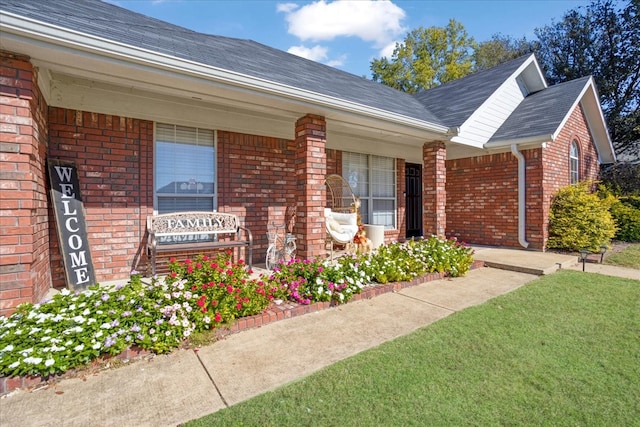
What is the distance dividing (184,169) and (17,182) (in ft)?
7.89

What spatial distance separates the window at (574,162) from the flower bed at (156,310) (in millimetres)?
8400

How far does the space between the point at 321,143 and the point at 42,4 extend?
3748 mm

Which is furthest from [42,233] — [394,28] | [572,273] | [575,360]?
[394,28]

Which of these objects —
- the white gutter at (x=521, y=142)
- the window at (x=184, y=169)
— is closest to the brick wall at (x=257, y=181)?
the window at (x=184, y=169)

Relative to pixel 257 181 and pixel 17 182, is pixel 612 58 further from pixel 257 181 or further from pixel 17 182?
pixel 17 182

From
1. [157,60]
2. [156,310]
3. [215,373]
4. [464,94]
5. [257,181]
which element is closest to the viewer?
[215,373]

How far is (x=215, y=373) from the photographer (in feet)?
8.37

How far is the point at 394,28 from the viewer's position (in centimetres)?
2516

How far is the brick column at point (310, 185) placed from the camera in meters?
4.98

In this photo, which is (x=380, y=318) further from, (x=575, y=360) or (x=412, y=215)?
(x=412, y=215)

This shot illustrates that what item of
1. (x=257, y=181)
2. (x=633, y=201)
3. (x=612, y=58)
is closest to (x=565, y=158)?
(x=633, y=201)

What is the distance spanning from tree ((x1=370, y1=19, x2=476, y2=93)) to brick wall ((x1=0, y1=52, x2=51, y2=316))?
2415cm

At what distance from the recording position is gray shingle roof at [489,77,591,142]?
7.58 meters

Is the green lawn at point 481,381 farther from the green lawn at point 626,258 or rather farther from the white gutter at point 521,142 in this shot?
the white gutter at point 521,142
